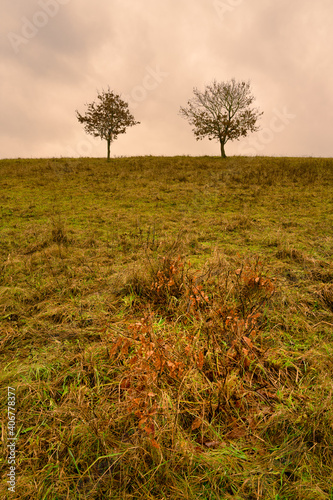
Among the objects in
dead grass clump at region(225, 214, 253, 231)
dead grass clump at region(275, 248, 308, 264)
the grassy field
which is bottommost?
the grassy field

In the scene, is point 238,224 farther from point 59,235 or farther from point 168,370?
point 168,370

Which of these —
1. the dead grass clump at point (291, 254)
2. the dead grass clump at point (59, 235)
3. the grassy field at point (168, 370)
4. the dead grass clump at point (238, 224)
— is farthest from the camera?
the dead grass clump at point (238, 224)

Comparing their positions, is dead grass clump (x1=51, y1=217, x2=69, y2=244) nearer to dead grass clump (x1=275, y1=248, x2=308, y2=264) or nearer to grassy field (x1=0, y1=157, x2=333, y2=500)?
grassy field (x1=0, y1=157, x2=333, y2=500)

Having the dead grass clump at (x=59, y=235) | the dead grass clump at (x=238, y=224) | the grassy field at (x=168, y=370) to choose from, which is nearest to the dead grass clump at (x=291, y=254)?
the grassy field at (x=168, y=370)

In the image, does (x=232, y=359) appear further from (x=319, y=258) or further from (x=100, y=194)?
(x=100, y=194)

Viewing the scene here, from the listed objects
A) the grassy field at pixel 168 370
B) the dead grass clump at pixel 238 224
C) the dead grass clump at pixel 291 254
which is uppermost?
the dead grass clump at pixel 238 224

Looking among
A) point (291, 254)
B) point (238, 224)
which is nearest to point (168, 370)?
point (291, 254)

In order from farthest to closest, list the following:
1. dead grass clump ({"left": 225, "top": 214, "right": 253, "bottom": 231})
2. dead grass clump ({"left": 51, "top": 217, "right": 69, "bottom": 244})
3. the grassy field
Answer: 1. dead grass clump ({"left": 225, "top": 214, "right": 253, "bottom": 231})
2. dead grass clump ({"left": 51, "top": 217, "right": 69, "bottom": 244})
3. the grassy field

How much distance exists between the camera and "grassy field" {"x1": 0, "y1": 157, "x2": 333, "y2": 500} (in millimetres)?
1635

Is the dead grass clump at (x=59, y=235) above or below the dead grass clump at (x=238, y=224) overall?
below

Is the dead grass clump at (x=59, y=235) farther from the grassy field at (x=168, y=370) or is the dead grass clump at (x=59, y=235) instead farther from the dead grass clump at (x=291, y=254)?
the dead grass clump at (x=291, y=254)

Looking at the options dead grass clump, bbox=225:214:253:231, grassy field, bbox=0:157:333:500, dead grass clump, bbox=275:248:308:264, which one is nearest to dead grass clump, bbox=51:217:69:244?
grassy field, bbox=0:157:333:500

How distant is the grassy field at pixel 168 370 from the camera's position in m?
1.63

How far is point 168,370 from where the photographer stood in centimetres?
224
